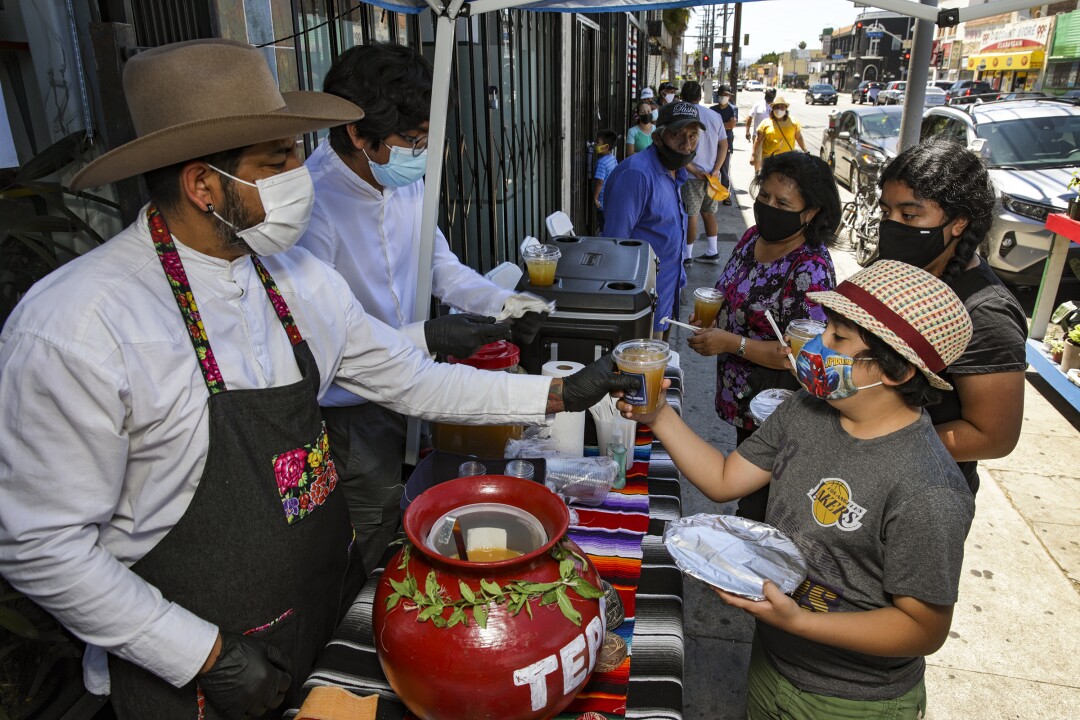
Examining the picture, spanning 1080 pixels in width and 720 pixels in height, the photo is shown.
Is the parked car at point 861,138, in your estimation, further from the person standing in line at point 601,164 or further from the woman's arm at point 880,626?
the woman's arm at point 880,626

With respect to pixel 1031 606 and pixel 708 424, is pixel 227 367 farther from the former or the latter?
pixel 708 424

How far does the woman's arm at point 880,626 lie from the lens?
1401mm

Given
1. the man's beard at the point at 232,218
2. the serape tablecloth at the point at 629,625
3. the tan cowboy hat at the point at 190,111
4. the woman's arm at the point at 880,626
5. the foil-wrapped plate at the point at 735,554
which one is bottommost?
the serape tablecloth at the point at 629,625

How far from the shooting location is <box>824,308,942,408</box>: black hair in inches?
58.1

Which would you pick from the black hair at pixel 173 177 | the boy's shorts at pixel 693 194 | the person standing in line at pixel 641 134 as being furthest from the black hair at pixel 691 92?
the black hair at pixel 173 177

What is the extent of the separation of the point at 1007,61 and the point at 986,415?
40.6m

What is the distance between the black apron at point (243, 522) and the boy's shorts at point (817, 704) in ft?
3.89

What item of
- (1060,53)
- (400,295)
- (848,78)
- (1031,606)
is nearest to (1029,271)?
(1031,606)

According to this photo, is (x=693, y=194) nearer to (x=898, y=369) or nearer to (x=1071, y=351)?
(x=1071, y=351)

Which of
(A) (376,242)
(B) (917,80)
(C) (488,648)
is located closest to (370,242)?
(A) (376,242)

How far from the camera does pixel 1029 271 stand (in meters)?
7.24

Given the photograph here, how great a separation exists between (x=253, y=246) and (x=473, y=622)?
37.0 inches

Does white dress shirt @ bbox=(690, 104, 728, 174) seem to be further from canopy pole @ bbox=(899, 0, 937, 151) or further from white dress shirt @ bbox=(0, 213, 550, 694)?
white dress shirt @ bbox=(0, 213, 550, 694)

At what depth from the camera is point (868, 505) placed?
1499mm
